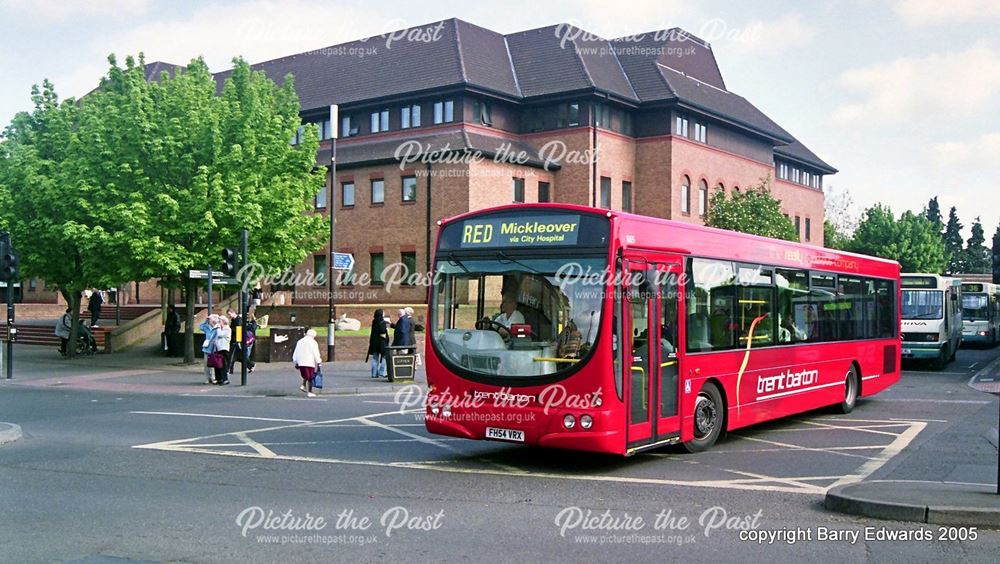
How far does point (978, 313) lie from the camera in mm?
42062

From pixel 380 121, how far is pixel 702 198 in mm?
18266

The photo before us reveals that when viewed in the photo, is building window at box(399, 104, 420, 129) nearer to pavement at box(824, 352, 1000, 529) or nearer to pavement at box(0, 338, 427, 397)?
pavement at box(0, 338, 427, 397)

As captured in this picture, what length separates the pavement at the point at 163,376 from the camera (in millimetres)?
22797

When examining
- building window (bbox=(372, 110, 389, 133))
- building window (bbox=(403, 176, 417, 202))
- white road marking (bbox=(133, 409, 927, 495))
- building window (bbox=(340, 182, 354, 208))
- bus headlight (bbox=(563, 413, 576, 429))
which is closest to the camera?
white road marking (bbox=(133, 409, 927, 495))

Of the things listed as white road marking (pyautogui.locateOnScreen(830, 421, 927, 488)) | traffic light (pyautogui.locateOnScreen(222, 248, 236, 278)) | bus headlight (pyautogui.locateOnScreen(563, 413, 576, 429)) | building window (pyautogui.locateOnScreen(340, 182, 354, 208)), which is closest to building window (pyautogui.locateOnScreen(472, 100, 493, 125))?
building window (pyautogui.locateOnScreen(340, 182, 354, 208))

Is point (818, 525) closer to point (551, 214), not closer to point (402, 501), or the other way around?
point (402, 501)

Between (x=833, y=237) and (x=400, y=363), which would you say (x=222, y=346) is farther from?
(x=833, y=237)

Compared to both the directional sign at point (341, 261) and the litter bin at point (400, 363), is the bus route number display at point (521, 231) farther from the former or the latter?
the directional sign at point (341, 261)

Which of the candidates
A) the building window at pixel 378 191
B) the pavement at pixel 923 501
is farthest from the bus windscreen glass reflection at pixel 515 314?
the building window at pixel 378 191

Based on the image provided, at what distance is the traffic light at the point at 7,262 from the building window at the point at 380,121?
2779 centimetres

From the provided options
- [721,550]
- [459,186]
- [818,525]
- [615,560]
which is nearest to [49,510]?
[615,560]

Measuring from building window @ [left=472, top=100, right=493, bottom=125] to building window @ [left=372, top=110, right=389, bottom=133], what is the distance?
17.5 feet

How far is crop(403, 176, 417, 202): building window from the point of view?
154 ft

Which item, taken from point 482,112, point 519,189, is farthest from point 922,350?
point 482,112
